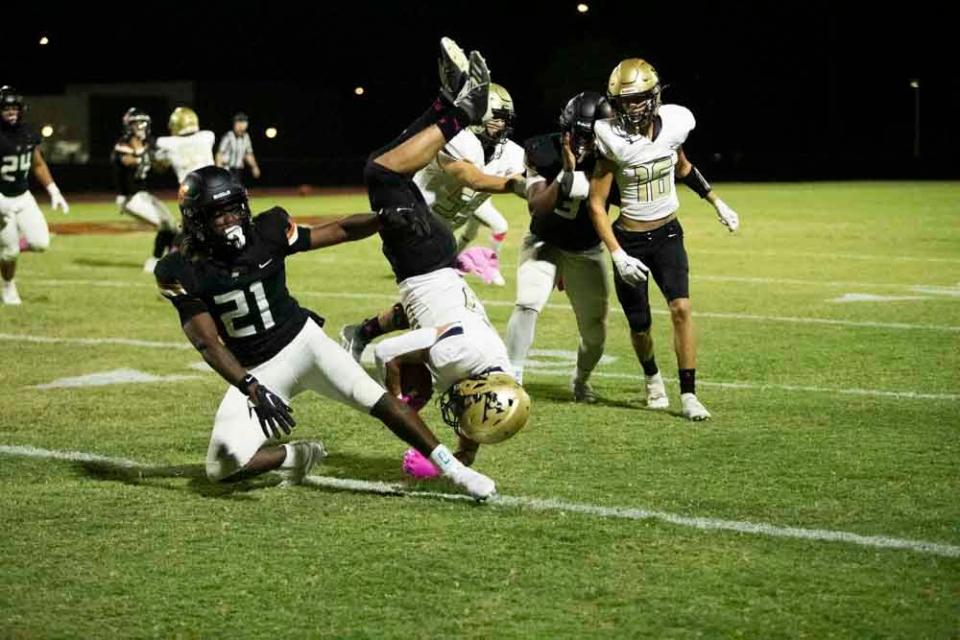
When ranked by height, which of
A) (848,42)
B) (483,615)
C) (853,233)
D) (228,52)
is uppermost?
(483,615)

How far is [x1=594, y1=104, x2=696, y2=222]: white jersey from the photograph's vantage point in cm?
745

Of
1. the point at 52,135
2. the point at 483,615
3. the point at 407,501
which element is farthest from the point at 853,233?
the point at 52,135

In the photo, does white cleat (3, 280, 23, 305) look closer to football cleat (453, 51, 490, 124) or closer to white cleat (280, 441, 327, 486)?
white cleat (280, 441, 327, 486)

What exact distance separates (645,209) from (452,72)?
73.7 inches

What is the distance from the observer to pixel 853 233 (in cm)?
1898

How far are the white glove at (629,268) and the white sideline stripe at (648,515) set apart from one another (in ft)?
6.14

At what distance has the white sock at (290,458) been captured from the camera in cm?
595

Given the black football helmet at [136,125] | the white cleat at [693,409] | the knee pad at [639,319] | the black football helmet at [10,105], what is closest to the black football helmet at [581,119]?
the knee pad at [639,319]

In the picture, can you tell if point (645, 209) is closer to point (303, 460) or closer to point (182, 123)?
point (303, 460)

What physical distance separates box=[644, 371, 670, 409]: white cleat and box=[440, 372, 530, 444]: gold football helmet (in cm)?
207

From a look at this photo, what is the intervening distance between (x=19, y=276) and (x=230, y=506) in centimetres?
1018

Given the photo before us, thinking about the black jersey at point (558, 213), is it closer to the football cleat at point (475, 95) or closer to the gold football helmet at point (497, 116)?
the gold football helmet at point (497, 116)

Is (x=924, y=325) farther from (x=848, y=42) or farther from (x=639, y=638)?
(x=848, y=42)

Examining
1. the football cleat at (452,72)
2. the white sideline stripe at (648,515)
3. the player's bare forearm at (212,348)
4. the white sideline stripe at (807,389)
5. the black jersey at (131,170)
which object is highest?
the football cleat at (452,72)
